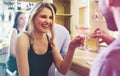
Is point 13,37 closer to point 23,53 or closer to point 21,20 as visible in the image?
point 21,20

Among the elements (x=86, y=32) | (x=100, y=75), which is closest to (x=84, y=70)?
(x=86, y=32)

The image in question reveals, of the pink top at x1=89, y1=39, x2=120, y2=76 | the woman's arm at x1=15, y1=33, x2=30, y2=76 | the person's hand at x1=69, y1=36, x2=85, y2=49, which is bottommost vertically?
the woman's arm at x1=15, y1=33, x2=30, y2=76

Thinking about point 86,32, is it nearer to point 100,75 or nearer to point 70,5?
point 100,75

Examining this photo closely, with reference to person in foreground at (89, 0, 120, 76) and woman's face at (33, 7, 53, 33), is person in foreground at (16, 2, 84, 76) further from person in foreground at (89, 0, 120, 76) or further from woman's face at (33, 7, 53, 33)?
person in foreground at (89, 0, 120, 76)

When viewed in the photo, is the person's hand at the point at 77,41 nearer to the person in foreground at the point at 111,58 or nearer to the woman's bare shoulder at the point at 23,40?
the woman's bare shoulder at the point at 23,40

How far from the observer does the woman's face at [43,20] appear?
1367mm

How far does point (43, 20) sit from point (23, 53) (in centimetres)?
23

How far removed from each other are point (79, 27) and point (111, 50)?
793mm

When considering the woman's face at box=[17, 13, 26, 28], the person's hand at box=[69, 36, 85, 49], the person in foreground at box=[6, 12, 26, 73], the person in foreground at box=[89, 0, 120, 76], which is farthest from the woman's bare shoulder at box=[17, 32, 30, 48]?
the person in foreground at box=[89, 0, 120, 76]

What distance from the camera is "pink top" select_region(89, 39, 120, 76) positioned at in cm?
38

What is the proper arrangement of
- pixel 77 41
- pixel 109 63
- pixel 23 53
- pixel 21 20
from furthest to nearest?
pixel 21 20, pixel 23 53, pixel 77 41, pixel 109 63

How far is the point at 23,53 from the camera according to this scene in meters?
1.35

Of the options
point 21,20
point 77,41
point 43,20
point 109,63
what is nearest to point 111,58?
point 109,63

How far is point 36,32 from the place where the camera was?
1419 millimetres
